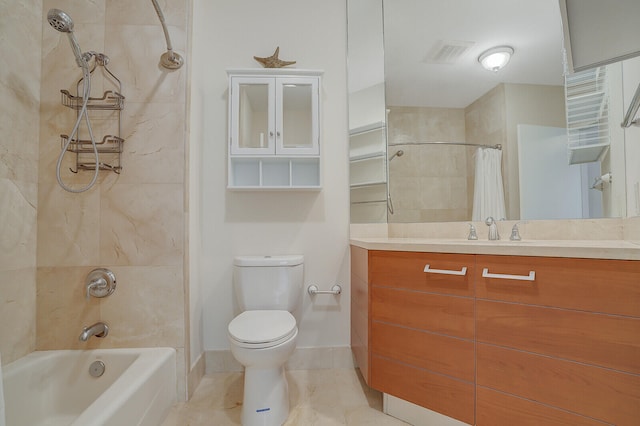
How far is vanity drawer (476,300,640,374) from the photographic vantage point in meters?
0.82

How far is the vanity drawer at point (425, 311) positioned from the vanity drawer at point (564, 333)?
1.9 inches

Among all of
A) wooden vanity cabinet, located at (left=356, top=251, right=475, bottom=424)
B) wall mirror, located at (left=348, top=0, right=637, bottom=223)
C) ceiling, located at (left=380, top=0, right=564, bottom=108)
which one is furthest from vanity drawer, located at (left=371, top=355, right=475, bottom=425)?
ceiling, located at (left=380, top=0, right=564, bottom=108)

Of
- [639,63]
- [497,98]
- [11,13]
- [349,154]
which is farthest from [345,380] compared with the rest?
[11,13]

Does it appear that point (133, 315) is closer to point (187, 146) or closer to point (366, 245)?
point (187, 146)

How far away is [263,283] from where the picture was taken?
155 cm

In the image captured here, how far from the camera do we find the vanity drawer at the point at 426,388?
107 cm

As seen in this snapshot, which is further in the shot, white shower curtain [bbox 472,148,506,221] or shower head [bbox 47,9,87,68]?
white shower curtain [bbox 472,148,506,221]

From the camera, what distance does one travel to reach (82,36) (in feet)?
4.64

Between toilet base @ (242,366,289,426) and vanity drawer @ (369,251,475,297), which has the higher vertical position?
vanity drawer @ (369,251,475,297)

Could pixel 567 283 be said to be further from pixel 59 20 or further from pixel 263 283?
pixel 59 20

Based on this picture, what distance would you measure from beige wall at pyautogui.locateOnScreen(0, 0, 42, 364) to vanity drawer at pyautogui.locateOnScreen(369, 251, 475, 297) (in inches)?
66.4

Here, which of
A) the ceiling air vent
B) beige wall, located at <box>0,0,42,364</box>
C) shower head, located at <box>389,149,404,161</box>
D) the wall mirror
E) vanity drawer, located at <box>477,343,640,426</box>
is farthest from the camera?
shower head, located at <box>389,149,404,161</box>

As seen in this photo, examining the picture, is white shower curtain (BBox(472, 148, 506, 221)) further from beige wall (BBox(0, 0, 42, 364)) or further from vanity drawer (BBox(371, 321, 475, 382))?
beige wall (BBox(0, 0, 42, 364))

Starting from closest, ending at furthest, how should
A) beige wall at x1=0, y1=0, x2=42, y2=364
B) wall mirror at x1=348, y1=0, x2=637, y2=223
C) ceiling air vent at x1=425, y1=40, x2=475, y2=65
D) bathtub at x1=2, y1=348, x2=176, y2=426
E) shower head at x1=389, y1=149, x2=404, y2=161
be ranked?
bathtub at x1=2, y1=348, x2=176, y2=426 < beige wall at x1=0, y1=0, x2=42, y2=364 < wall mirror at x1=348, y1=0, x2=637, y2=223 < ceiling air vent at x1=425, y1=40, x2=475, y2=65 < shower head at x1=389, y1=149, x2=404, y2=161
